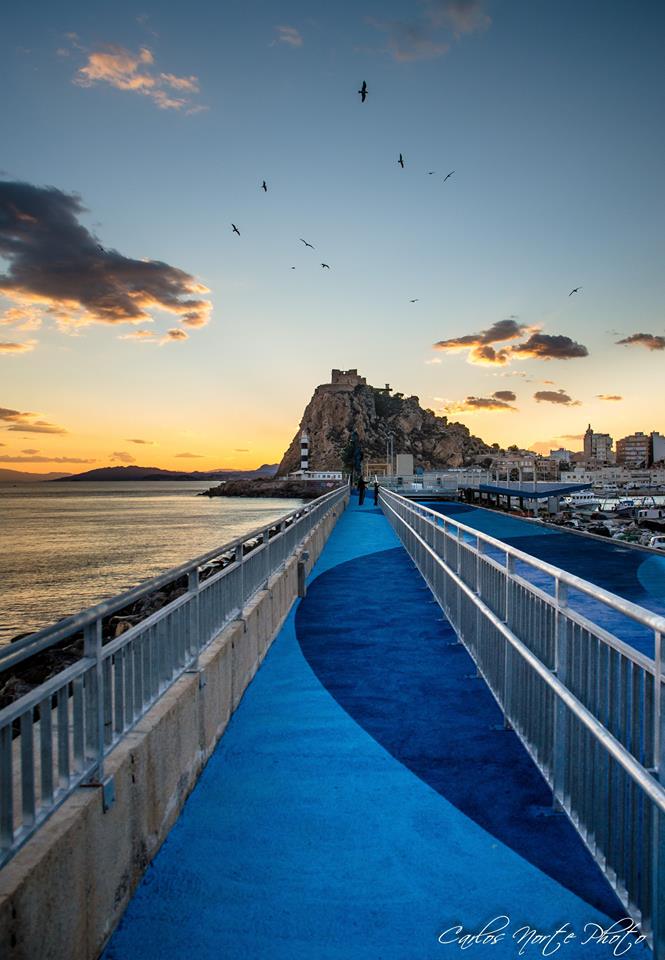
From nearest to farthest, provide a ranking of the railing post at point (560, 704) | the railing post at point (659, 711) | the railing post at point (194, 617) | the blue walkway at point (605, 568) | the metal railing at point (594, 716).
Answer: the railing post at point (659, 711)
the metal railing at point (594, 716)
the railing post at point (560, 704)
the railing post at point (194, 617)
the blue walkway at point (605, 568)

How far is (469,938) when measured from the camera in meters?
3.22

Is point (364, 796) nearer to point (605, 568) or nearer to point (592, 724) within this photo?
point (592, 724)

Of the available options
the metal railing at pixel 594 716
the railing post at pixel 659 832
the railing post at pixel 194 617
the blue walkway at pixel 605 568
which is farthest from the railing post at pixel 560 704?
the blue walkway at pixel 605 568

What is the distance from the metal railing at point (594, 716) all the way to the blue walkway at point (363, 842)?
0.24 metres

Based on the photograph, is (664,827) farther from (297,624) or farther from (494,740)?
(297,624)

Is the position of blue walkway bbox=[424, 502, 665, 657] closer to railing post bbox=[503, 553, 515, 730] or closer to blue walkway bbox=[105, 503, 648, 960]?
railing post bbox=[503, 553, 515, 730]

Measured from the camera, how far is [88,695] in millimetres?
3346

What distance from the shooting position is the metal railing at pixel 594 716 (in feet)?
9.72

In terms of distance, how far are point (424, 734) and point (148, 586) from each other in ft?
9.83

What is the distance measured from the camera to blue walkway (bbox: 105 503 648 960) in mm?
3246

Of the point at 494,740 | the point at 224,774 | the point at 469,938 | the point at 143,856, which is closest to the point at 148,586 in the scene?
the point at 143,856

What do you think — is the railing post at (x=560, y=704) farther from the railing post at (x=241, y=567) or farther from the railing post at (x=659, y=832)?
the railing post at (x=241, y=567)
